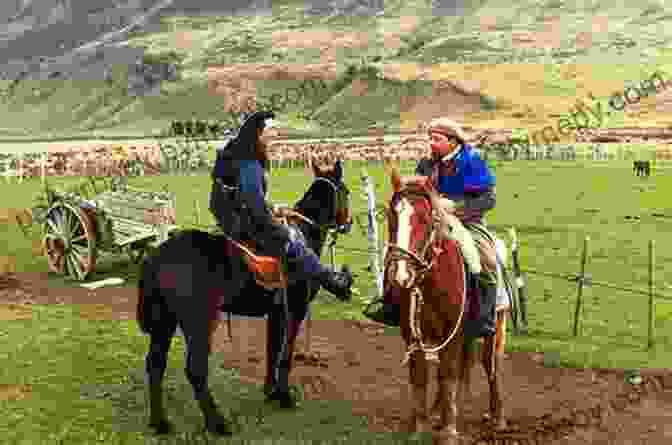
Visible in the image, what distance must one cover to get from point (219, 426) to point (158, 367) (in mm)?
803

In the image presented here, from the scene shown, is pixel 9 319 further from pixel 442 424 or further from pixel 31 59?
pixel 31 59

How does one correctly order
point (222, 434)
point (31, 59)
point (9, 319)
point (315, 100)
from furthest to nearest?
1. point (31, 59)
2. point (315, 100)
3. point (9, 319)
4. point (222, 434)

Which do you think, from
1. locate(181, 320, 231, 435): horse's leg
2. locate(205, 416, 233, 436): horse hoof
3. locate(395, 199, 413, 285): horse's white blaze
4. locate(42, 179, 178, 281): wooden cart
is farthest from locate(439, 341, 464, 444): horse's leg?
locate(42, 179, 178, 281): wooden cart

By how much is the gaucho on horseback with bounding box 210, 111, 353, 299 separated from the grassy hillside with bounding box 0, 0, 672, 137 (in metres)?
65.3

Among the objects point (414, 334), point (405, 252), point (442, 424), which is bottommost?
point (442, 424)

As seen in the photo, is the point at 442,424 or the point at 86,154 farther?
the point at 86,154

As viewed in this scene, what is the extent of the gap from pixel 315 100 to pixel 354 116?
12139 mm

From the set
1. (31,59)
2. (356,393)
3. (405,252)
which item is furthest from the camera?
(31,59)

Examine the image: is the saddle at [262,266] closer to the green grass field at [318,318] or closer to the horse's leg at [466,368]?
the green grass field at [318,318]

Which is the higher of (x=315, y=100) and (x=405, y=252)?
(x=405, y=252)

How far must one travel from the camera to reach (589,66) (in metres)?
88.9

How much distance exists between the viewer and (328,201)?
799 cm

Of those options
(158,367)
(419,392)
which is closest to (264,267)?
(158,367)

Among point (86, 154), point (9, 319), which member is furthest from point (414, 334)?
point (86, 154)
